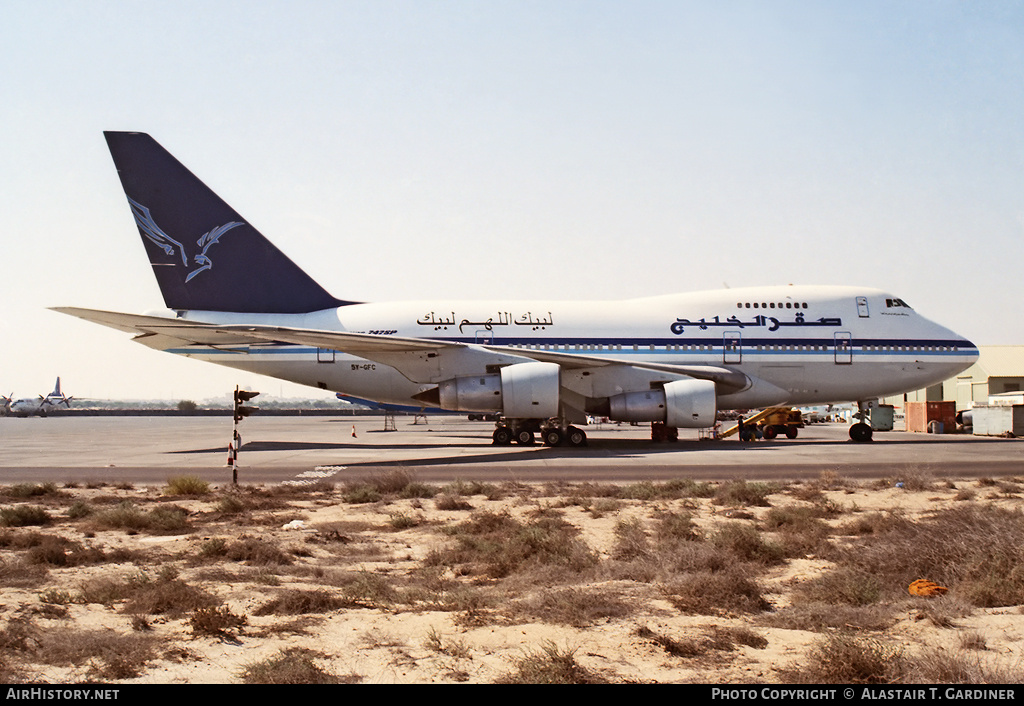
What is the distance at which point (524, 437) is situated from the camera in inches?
1115

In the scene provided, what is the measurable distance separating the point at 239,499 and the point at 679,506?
756 cm

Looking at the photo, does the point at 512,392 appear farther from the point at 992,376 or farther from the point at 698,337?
the point at 992,376

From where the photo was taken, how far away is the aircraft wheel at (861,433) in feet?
99.5

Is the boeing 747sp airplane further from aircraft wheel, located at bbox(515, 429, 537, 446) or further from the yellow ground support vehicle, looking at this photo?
the yellow ground support vehicle

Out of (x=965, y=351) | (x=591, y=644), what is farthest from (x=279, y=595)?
(x=965, y=351)

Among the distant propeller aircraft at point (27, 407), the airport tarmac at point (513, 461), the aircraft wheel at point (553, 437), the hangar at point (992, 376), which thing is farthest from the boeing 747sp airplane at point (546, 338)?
the distant propeller aircraft at point (27, 407)

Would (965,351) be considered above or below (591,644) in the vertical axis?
above

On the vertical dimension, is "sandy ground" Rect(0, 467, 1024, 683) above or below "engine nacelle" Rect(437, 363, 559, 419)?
below

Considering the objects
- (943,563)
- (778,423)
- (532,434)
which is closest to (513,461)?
(532,434)

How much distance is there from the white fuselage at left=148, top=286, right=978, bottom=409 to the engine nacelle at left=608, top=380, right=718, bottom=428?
1863 millimetres

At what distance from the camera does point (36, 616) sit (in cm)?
655

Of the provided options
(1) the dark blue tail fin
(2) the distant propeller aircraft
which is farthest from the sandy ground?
(2) the distant propeller aircraft

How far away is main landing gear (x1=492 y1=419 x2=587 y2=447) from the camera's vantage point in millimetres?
27031
